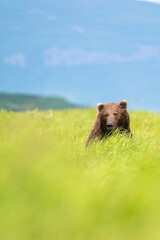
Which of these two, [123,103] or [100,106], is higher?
[123,103]

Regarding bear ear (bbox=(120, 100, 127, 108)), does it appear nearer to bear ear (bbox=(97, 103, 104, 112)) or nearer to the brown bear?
the brown bear

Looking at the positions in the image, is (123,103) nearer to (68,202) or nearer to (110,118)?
(110,118)

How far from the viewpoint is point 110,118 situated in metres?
5.88

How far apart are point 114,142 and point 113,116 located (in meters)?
0.97

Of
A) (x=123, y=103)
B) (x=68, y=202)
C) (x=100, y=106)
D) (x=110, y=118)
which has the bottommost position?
(x=68, y=202)

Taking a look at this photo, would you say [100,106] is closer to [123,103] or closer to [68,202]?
[123,103]

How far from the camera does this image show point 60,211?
203cm

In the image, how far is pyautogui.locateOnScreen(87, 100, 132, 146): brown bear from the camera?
5.99 metres

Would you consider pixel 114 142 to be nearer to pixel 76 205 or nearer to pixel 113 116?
pixel 113 116

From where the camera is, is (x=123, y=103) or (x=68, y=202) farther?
(x=123, y=103)

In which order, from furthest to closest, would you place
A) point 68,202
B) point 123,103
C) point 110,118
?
point 123,103, point 110,118, point 68,202

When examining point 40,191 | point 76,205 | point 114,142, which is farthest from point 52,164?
point 114,142

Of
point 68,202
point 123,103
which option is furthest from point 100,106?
point 68,202

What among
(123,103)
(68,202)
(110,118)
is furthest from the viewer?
(123,103)
